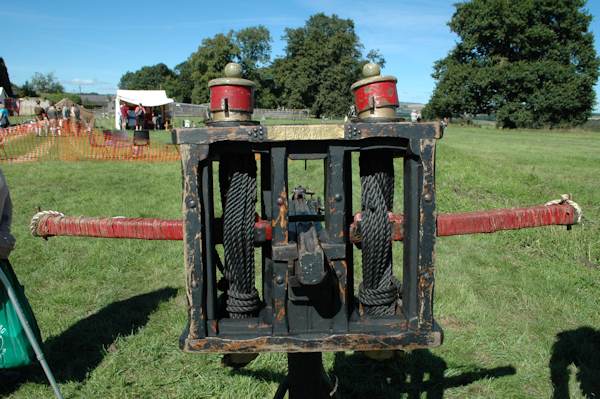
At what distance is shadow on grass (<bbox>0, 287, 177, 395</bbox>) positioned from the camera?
12.6ft

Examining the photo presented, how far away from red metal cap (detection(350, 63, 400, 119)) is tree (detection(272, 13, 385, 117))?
69.2 meters

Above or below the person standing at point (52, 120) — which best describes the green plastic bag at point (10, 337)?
below

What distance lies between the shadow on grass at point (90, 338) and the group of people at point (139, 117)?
85.4 feet

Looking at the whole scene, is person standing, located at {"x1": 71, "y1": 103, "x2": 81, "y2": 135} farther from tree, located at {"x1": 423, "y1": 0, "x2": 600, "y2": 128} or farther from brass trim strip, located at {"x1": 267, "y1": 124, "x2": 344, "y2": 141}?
tree, located at {"x1": 423, "y1": 0, "x2": 600, "y2": 128}

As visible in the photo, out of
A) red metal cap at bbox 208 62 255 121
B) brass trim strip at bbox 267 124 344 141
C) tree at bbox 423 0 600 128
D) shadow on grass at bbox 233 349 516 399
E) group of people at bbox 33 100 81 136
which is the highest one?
tree at bbox 423 0 600 128

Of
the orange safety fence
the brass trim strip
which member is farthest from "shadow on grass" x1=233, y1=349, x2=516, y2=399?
the orange safety fence

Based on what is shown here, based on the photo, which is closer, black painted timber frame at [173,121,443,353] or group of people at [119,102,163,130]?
black painted timber frame at [173,121,443,353]

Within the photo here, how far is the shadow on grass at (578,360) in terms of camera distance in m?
3.55

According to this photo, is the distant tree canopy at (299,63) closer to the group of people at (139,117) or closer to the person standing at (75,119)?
the group of people at (139,117)

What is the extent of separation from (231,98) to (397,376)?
2.83m

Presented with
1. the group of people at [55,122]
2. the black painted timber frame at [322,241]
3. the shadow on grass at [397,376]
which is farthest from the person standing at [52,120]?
the black painted timber frame at [322,241]

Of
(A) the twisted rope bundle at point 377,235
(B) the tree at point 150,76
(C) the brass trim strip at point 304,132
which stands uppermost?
(B) the tree at point 150,76

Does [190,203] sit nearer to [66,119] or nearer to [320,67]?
[66,119]

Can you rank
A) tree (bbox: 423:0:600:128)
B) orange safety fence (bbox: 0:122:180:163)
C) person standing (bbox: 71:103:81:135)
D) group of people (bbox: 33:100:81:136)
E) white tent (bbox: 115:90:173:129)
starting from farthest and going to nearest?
tree (bbox: 423:0:600:128) → white tent (bbox: 115:90:173:129) → person standing (bbox: 71:103:81:135) → group of people (bbox: 33:100:81:136) → orange safety fence (bbox: 0:122:180:163)
